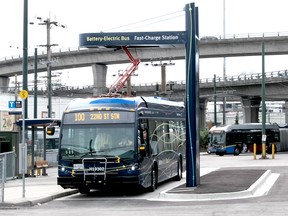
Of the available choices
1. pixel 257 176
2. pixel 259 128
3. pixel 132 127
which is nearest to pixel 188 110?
pixel 132 127

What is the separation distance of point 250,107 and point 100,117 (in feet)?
241

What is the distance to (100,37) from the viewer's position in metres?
21.4

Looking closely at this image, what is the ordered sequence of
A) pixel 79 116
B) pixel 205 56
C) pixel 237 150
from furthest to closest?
1. pixel 205 56
2. pixel 237 150
3. pixel 79 116

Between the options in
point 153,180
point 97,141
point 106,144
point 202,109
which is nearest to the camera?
point 106,144

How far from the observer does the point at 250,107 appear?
92125 millimetres

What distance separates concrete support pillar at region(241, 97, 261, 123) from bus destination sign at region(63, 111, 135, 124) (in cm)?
7186

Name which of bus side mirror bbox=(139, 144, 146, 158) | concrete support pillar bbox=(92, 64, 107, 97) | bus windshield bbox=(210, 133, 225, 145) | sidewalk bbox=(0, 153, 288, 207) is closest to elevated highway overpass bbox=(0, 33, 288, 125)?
concrete support pillar bbox=(92, 64, 107, 97)

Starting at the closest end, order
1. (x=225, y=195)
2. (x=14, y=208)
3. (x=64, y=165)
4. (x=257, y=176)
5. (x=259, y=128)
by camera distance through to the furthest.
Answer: (x=14, y=208), (x=225, y=195), (x=64, y=165), (x=257, y=176), (x=259, y=128)

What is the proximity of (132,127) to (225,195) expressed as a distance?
3.50m

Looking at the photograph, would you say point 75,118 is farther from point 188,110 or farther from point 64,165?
point 188,110

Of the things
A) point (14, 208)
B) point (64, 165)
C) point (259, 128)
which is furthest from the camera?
point (259, 128)

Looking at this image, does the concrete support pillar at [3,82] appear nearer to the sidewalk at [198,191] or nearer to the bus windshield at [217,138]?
the bus windshield at [217,138]

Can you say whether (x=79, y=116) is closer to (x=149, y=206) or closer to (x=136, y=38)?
(x=136, y=38)

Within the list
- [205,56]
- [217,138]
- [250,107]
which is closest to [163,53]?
[205,56]
